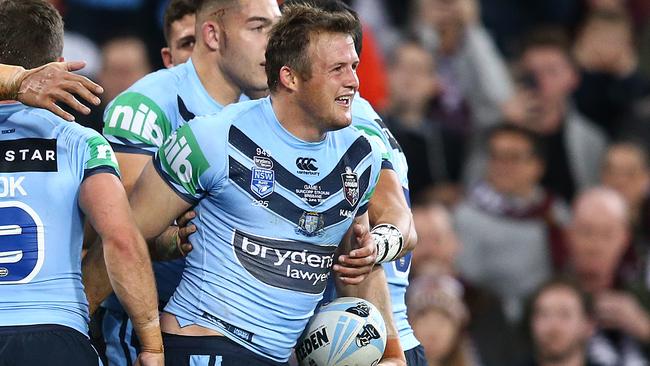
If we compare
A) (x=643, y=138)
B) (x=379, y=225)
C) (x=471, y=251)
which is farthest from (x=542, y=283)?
(x=379, y=225)

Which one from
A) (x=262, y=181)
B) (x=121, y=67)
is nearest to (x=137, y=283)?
(x=262, y=181)

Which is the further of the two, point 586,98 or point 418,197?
point 586,98

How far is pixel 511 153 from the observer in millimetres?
12070

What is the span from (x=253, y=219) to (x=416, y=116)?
6.44 metres

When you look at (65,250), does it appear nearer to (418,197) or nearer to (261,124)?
(261,124)

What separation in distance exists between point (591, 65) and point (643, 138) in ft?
3.26

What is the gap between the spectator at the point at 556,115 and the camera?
507 inches

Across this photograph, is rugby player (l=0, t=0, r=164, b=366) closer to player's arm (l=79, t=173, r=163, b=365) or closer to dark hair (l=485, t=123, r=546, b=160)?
player's arm (l=79, t=173, r=163, b=365)

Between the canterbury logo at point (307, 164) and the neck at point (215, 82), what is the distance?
3.34 ft

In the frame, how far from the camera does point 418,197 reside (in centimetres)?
1194

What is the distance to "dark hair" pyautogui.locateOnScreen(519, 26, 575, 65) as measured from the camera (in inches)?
519

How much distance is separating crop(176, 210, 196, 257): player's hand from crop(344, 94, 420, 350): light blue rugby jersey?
115 cm

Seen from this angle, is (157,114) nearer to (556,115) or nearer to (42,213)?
(42,213)

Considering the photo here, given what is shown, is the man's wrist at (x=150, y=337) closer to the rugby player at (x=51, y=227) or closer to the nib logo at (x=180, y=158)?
the rugby player at (x=51, y=227)
